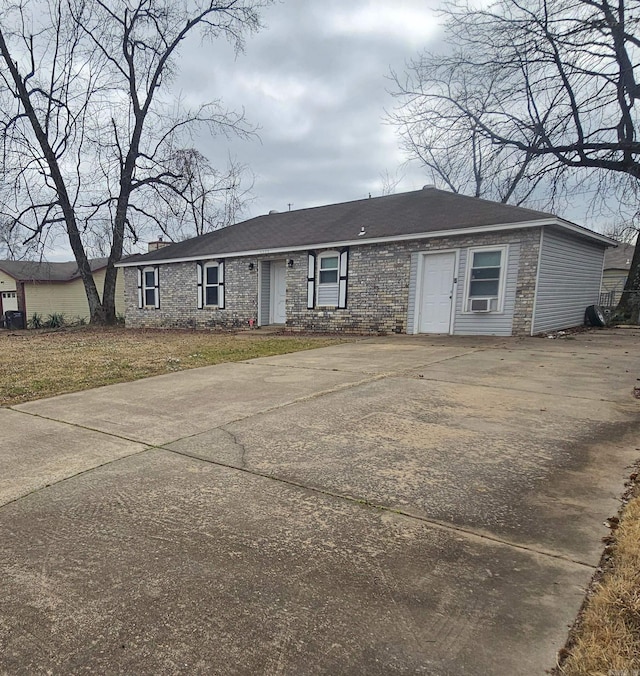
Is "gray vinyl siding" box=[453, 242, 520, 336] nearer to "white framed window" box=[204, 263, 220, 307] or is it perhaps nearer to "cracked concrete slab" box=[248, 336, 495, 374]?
"cracked concrete slab" box=[248, 336, 495, 374]

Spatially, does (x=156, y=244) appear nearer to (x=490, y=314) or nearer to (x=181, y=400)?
(x=490, y=314)

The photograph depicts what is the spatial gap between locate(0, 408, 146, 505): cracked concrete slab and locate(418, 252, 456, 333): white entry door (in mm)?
8872

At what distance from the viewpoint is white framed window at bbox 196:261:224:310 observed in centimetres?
1473

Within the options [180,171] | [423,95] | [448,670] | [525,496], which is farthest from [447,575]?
[180,171]

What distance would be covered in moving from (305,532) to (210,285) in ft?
45.8

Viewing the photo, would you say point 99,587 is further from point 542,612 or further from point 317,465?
point 542,612

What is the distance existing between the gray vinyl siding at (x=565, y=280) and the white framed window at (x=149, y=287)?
13.3 m

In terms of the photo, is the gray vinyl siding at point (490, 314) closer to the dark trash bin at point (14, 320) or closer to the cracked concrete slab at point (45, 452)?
the cracked concrete slab at point (45, 452)

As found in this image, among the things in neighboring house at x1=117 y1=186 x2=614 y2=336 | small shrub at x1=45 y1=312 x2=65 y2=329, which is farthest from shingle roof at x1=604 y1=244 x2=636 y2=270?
small shrub at x1=45 y1=312 x2=65 y2=329

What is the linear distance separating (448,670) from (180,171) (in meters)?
19.3

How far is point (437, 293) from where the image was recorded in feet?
35.1

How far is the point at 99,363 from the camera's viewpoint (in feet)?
23.5

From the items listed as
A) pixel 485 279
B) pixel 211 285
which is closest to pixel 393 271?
pixel 485 279

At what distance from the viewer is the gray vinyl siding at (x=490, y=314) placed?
31.4 ft
